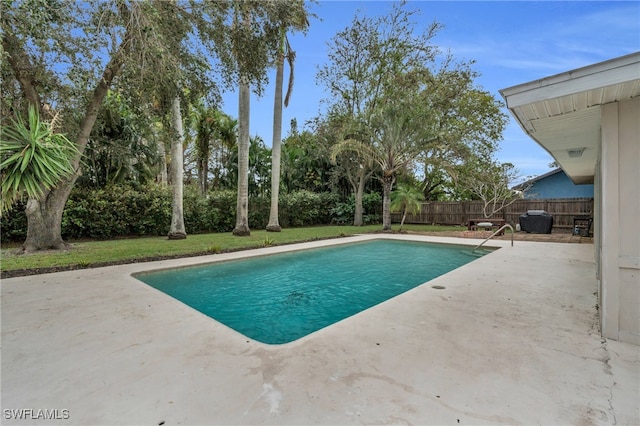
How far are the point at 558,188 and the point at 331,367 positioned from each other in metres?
23.4

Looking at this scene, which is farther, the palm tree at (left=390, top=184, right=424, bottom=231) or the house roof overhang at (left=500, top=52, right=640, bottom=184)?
the palm tree at (left=390, top=184, right=424, bottom=231)

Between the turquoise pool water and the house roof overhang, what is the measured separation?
3580 mm

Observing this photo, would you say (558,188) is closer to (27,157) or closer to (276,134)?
(276,134)

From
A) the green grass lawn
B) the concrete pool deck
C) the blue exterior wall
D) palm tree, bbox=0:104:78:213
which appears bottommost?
the concrete pool deck

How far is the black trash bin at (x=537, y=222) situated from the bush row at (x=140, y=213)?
12121 millimetres

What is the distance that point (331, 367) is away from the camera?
2.49 meters

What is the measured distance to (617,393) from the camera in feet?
7.03

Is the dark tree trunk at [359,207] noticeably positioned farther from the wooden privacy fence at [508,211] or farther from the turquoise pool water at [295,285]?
the turquoise pool water at [295,285]

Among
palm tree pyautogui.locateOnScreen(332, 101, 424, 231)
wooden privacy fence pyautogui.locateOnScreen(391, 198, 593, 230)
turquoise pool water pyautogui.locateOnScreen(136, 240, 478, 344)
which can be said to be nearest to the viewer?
turquoise pool water pyautogui.locateOnScreen(136, 240, 478, 344)

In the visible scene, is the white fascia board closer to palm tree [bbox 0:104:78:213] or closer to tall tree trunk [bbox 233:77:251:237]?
palm tree [bbox 0:104:78:213]

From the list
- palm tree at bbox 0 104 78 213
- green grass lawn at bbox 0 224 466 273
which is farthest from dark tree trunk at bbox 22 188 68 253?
palm tree at bbox 0 104 78 213

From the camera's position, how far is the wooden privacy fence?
1502 cm

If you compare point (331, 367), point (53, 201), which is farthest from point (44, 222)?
point (331, 367)

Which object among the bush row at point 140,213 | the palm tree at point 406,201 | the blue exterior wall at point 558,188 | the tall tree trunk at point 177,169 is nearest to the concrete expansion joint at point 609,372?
the tall tree trunk at point 177,169
